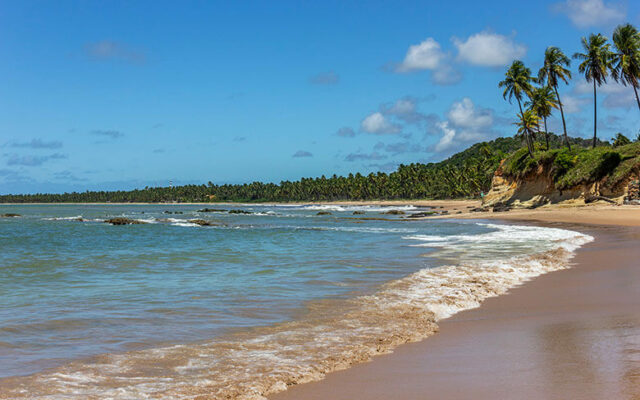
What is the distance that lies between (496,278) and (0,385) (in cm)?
990

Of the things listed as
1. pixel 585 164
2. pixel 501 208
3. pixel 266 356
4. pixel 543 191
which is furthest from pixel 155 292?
pixel 501 208

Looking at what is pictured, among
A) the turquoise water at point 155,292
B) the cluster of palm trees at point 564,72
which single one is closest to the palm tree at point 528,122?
the cluster of palm trees at point 564,72

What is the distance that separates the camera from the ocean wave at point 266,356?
5.00 metres

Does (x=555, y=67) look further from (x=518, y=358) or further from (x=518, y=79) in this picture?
(x=518, y=358)

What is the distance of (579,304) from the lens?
8.43 m

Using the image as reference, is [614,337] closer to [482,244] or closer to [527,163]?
[482,244]

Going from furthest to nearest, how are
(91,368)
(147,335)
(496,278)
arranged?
(496,278)
(147,335)
(91,368)

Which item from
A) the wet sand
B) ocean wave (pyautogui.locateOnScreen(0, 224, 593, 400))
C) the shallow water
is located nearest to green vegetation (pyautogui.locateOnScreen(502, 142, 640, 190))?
the shallow water

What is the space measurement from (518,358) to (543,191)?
157 ft

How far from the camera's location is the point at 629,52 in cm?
4581

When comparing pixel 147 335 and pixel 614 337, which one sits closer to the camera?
pixel 614 337

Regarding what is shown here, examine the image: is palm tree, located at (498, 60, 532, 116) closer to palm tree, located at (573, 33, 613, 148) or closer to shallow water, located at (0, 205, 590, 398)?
palm tree, located at (573, 33, 613, 148)

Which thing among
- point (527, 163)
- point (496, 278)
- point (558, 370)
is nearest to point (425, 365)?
point (558, 370)

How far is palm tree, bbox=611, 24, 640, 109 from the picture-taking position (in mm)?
45188
